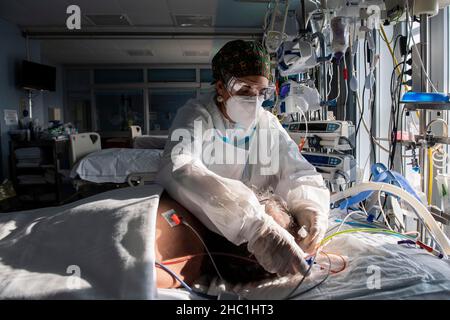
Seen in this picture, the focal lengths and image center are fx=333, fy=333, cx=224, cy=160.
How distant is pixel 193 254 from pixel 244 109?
589 millimetres

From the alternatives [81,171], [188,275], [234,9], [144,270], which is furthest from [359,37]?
[234,9]

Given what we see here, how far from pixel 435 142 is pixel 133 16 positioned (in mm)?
4111

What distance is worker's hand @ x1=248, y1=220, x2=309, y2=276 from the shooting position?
2.59 ft

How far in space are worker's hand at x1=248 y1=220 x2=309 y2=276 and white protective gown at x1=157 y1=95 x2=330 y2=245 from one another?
0.02 meters

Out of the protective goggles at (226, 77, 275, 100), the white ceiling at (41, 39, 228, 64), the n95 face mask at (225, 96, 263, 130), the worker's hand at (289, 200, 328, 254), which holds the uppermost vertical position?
the white ceiling at (41, 39, 228, 64)

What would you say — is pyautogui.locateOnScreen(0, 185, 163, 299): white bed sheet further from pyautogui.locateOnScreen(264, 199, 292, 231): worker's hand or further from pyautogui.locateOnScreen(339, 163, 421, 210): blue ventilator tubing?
pyautogui.locateOnScreen(339, 163, 421, 210): blue ventilator tubing

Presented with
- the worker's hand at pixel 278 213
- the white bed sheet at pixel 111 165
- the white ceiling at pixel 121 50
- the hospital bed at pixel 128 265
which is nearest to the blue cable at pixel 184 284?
the hospital bed at pixel 128 265

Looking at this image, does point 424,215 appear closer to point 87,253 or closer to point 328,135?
point 328,135

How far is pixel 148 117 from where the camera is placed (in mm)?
7359

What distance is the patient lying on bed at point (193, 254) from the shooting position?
805mm

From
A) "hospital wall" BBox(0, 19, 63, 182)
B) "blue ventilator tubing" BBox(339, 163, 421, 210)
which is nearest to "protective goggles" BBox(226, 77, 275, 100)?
"blue ventilator tubing" BBox(339, 163, 421, 210)

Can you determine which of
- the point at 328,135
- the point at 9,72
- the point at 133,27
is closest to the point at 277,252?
the point at 328,135

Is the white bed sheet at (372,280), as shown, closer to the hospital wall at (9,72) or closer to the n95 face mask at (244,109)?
the n95 face mask at (244,109)

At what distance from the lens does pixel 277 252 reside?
0.79 m
